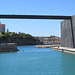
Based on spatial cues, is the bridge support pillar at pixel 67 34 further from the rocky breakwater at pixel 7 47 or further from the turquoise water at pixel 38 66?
the turquoise water at pixel 38 66

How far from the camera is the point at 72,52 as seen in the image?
2112 inches

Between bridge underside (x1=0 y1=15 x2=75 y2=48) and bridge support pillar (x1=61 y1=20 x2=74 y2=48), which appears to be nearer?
bridge underside (x1=0 y1=15 x2=75 y2=48)

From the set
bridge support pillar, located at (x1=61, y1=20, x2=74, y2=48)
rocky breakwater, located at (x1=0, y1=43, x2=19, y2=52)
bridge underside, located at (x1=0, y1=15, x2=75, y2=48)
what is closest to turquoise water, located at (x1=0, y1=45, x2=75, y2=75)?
bridge underside, located at (x1=0, y1=15, x2=75, y2=48)

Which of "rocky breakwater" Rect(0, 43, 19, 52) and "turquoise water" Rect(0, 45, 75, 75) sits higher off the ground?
"rocky breakwater" Rect(0, 43, 19, 52)

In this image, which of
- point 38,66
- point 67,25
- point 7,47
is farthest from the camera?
point 7,47

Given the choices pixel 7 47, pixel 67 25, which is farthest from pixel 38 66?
pixel 7 47

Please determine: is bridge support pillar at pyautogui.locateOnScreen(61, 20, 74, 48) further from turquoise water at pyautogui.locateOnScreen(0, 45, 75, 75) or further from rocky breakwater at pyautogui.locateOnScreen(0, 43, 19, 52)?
turquoise water at pyautogui.locateOnScreen(0, 45, 75, 75)

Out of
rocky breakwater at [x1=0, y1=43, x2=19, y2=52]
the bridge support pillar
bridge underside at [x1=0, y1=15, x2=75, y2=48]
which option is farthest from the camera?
rocky breakwater at [x1=0, y1=43, x2=19, y2=52]

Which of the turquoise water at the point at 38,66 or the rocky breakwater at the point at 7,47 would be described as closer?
the turquoise water at the point at 38,66

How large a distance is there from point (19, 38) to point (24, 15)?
443 feet

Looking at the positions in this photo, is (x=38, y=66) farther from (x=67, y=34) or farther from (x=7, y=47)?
(x=7, y=47)

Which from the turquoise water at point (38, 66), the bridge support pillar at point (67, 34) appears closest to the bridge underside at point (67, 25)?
the bridge support pillar at point (67, 34)

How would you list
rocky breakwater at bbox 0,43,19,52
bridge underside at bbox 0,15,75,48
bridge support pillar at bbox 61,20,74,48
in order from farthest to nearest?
rocky breakwater at bbox 0,43,19,52, bridge support pillar at bbox 61,20,74,48, bridge underside at bbox 0,15,75,48

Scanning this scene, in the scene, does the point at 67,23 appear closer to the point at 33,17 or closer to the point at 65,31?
the point at 65,31
